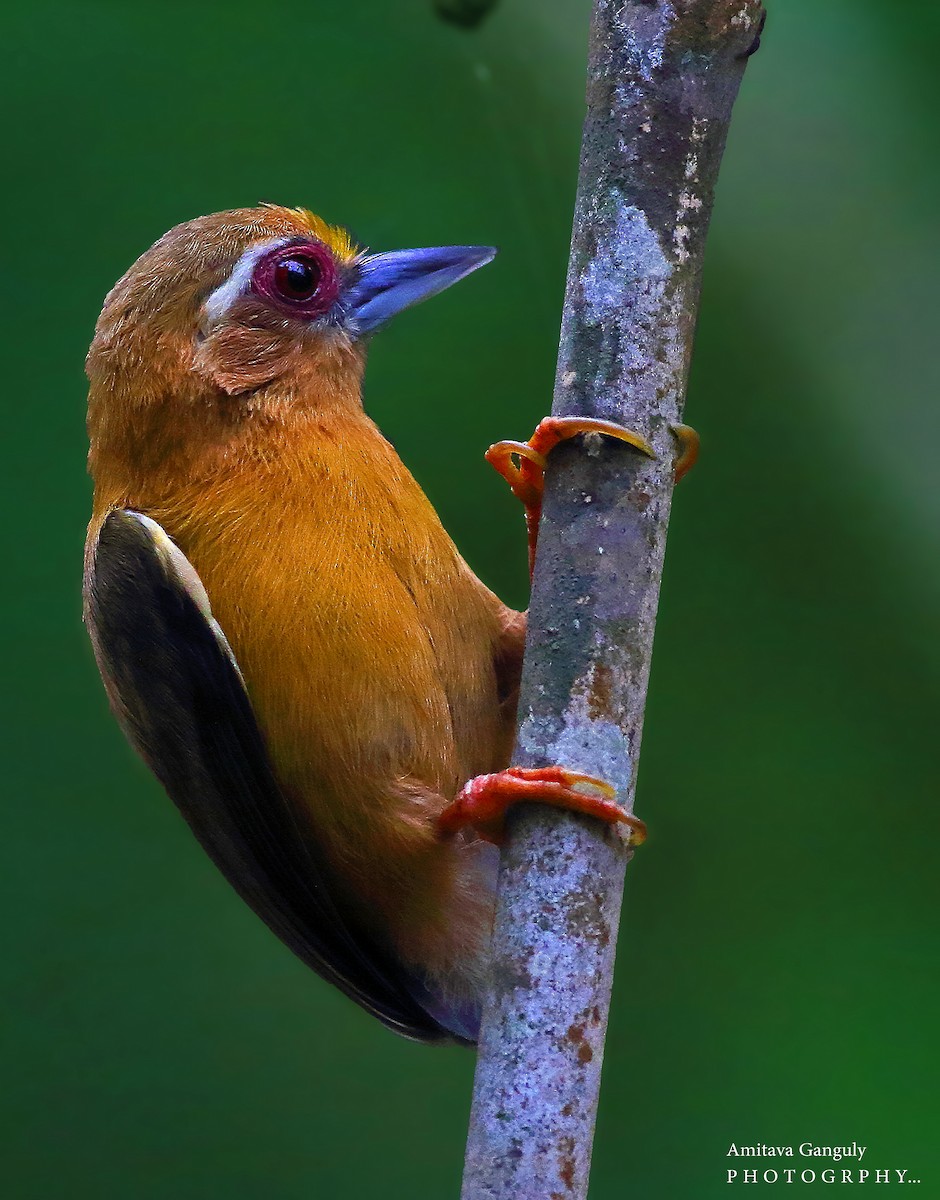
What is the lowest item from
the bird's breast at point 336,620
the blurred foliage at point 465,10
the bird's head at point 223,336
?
the bird's breast at point 336,620

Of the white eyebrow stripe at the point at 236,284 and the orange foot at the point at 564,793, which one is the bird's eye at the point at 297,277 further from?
the orange foot at the point at 564,793

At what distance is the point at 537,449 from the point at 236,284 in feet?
2.77

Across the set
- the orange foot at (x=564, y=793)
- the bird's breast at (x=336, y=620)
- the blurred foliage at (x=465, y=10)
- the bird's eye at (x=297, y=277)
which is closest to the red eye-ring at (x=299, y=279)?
the bird's eye at (x=297, y=277)

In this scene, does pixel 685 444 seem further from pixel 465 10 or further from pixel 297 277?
pixel 465 10

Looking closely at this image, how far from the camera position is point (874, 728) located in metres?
3.35

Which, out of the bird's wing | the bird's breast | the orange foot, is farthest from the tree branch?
the bird's wing

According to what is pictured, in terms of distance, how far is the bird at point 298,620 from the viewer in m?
2.14

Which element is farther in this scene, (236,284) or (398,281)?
(398,281)

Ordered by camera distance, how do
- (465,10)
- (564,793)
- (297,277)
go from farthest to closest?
(465,10)
(297,277)
(564,793)

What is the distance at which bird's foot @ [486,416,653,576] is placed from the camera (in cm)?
164

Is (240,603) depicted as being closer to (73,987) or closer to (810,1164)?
(73,987)

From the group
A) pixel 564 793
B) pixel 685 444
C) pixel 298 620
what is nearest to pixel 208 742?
pixel 298 620

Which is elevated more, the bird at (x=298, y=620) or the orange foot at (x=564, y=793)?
the bird at (x=298, y=620)

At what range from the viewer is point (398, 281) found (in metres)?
2.58
